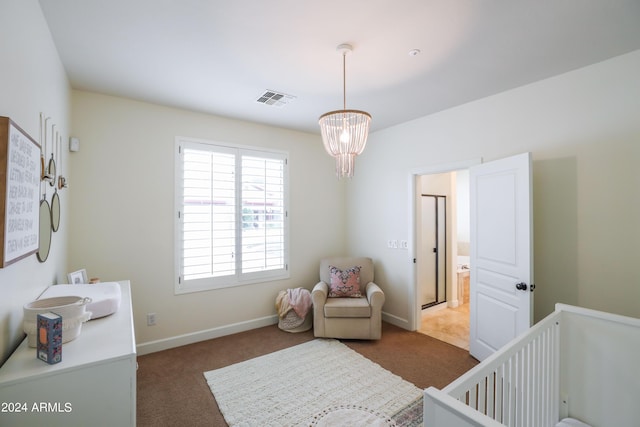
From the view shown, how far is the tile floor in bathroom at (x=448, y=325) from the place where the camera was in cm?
340

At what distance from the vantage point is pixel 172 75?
247cm

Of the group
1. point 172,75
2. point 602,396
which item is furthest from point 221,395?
point 172,75

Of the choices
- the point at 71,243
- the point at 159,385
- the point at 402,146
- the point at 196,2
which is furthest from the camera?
the point at 402,146

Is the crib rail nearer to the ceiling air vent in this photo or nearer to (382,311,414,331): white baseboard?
(382,311,414,331): white baseboard

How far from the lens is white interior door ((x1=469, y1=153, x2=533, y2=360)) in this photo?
240 cm

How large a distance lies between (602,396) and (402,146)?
295 centimetres

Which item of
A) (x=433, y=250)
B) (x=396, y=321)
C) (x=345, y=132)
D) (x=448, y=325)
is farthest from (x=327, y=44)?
(x=448, y=325)

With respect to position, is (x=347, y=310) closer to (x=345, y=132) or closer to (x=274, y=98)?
(x=345, y=132)

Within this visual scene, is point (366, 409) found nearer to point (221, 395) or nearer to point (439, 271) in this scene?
point (221, 395)

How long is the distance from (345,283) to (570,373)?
7.41ft

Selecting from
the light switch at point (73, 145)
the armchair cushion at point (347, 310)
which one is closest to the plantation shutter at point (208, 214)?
the light switch at point (73, 145)

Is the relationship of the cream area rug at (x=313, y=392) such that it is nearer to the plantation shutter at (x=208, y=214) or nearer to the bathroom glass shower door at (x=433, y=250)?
the plantation shutter at (x=208, y=214)

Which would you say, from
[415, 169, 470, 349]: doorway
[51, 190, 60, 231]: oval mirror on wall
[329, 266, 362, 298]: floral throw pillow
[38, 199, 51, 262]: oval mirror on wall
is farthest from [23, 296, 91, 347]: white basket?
[415, 169, 470, 349]: doorway

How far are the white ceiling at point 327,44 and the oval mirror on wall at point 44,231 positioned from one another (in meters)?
1.17
